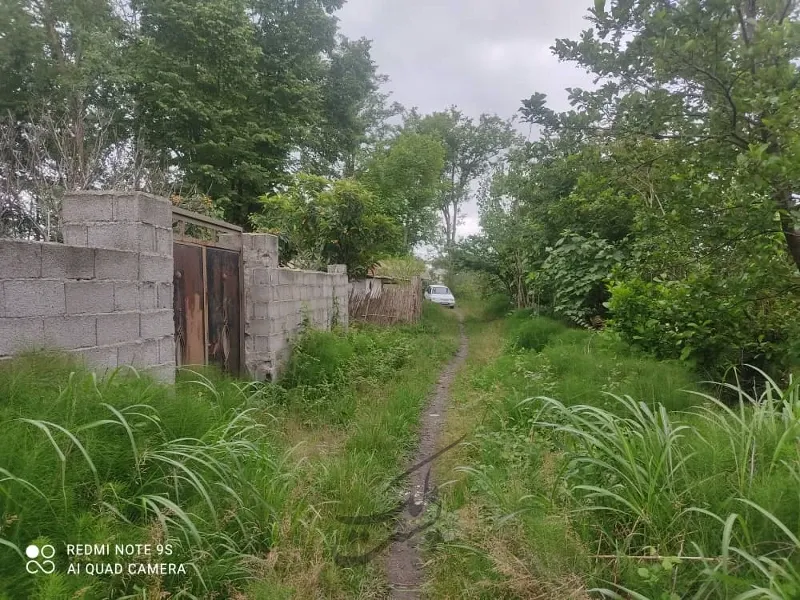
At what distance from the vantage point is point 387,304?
38.5ft

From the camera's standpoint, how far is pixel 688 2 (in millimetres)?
2932

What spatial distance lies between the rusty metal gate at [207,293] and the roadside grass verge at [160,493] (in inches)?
45.4

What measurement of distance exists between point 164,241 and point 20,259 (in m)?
1.17

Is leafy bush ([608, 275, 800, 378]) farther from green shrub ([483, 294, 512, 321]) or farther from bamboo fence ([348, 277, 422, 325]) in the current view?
green shrub ([483, 294, 512, 321])

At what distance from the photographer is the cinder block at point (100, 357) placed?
279cm

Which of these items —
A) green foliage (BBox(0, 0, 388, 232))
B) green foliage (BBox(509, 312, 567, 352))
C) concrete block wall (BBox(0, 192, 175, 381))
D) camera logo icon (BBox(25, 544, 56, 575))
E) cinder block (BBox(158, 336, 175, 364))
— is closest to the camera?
camera logo icon (BBox(25, 544, 56, 575))

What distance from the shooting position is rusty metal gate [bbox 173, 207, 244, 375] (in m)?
4.04

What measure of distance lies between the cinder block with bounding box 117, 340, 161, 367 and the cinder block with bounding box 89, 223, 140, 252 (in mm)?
643

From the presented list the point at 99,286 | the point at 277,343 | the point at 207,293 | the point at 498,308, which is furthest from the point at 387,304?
the point at 99,286

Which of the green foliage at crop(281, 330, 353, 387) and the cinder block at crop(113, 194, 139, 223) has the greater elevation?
the cinder block at crop(113, 194, 139, 223)

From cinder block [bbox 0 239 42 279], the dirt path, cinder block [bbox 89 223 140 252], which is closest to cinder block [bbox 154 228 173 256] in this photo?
cinder block [bbox 89 223 140 252]

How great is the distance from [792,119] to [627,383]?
2.34 m

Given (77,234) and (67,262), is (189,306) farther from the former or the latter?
(67,262)

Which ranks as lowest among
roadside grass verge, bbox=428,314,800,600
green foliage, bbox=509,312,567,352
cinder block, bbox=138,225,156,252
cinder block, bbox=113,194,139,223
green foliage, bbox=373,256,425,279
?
roadside grass verge, bbox=428,314,800,600
